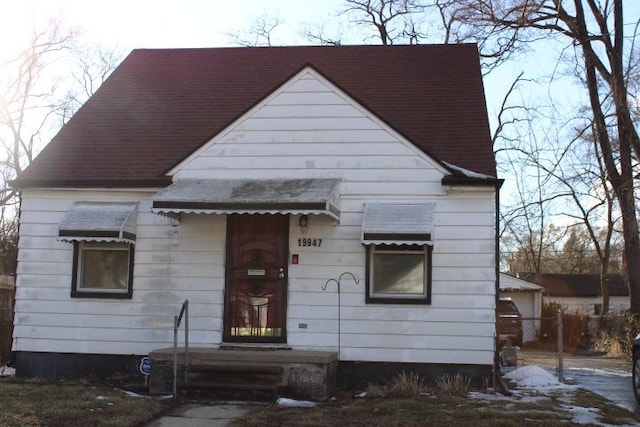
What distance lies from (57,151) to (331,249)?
5.49m

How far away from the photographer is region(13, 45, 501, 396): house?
10.9 m

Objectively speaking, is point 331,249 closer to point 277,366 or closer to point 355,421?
point 277,366

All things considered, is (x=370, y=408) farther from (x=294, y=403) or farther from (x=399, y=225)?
(x=399, y=225)

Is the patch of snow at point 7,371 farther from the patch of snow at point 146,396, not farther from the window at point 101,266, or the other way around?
the patch of snow at point 146,396

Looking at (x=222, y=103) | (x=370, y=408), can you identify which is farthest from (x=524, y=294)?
(x=370, y=408)

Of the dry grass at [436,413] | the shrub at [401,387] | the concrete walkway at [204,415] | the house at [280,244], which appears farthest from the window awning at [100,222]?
the shrub at [401,387]

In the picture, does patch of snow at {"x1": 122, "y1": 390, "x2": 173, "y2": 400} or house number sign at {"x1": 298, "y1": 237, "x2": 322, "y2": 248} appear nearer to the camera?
patch of snow at {"x1": 122, "y1": 390, "x2": 173, "y2": 400}

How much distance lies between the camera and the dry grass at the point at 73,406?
783 cm

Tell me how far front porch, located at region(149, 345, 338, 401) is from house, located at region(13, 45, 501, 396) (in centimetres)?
63

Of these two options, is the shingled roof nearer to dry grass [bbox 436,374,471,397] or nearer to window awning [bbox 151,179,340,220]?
window awning [bbox 151,179,340,220]

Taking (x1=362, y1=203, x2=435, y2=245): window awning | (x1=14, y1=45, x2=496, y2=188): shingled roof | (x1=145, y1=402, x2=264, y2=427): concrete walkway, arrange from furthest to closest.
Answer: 1. (x1=14, y1=45, x2=496, y2=188): shingled roof
2. (x1=362, y1=203, x2=435, y2=245): window awning
3. (x1=145, y1=402, x2=264, y2=427): concrete walkway

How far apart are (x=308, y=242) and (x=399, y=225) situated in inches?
61.2

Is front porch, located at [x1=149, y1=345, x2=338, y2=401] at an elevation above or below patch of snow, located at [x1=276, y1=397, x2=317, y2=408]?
above

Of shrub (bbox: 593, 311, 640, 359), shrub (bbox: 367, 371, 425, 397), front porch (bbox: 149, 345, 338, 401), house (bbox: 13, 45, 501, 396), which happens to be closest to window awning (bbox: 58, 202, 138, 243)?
house (bbox: 13, 45, 501, 396)
